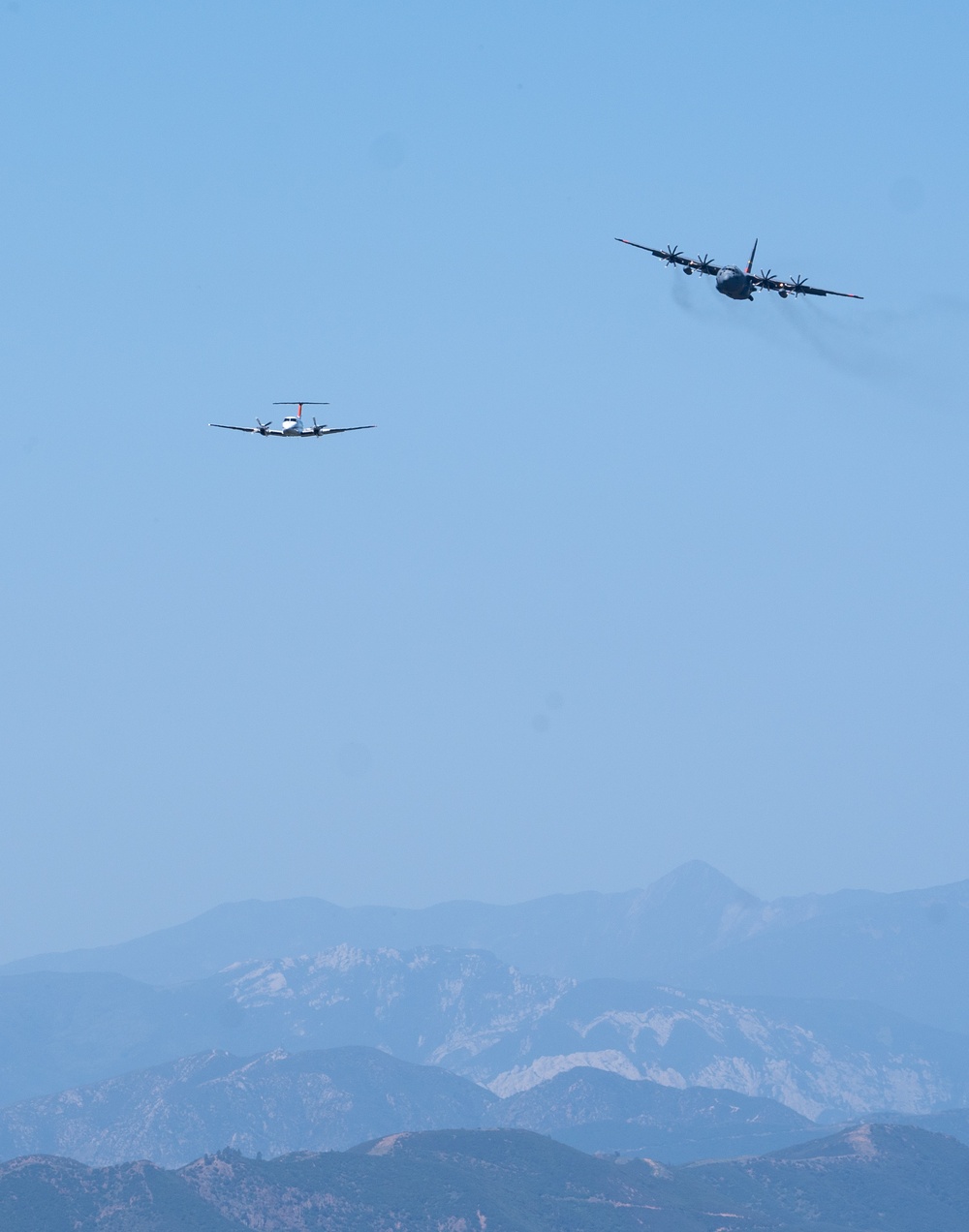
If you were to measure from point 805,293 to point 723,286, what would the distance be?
28.8 ft

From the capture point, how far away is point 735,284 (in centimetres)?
19712

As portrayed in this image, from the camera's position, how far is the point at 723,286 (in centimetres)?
19812

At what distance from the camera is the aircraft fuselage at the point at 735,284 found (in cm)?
19700

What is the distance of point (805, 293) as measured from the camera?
19900 centimetres

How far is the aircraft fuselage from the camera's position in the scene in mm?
197000
